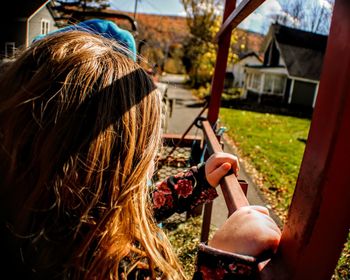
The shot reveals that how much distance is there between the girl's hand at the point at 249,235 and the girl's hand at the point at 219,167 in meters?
0.45

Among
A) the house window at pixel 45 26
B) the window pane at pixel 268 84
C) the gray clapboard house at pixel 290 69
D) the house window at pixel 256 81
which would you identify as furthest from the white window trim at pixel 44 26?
the house window at pixel 256 81

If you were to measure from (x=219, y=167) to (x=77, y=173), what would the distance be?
579 millimetres

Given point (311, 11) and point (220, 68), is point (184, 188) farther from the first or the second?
point (220, 68)

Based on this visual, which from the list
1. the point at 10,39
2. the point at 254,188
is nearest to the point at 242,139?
the point at 254,188

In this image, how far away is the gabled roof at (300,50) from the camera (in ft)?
71.6

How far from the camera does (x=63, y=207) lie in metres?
0.77

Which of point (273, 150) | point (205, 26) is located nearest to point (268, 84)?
point (205, 26)

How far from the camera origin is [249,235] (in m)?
0.64

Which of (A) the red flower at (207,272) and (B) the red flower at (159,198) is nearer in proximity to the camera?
(A) the red flower at (207,272)

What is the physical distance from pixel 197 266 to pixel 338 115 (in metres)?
0.41

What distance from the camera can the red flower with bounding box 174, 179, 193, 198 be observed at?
4.48 feet

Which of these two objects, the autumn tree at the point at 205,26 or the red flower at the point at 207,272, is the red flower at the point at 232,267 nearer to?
the red flower at the point at 207,272

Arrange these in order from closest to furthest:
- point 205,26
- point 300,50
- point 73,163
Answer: point 73,163, point 205,26, point 300,50

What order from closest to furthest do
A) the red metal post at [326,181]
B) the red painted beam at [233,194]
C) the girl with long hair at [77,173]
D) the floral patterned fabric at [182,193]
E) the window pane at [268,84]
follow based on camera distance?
the red metal post at [326,181], the girl with long hair at [77,173], the red painted beam at [233,194], the floral patterned fabric at [182,193], the window pane at [268,84]
